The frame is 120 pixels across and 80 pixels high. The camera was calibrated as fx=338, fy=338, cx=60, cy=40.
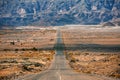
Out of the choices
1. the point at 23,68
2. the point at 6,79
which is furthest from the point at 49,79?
the point at 23,68

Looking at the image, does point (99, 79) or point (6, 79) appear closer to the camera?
point (99, 79)

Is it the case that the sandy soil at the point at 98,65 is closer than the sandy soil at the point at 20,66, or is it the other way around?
the sandy soil at the point at 20,66

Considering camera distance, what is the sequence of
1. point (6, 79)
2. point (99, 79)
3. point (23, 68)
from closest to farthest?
point (99, 79) → point (6, 79) → point (23, 68)

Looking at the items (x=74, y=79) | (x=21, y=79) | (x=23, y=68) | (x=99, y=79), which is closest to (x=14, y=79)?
(x=21, y=79)

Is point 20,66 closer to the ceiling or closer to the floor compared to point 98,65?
closer to the ceiling

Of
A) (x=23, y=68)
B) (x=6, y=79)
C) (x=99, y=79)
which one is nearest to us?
(x=99, y=79)

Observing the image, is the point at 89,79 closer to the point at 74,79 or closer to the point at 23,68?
the point at 74,79

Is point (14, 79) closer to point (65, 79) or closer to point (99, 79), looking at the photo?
point (65, 79)

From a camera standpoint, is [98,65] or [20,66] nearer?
[20,66]

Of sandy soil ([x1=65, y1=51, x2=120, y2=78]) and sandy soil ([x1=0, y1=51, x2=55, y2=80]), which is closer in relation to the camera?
sandy soil ([x1=0, y1=51, x2=55, y2=80])
